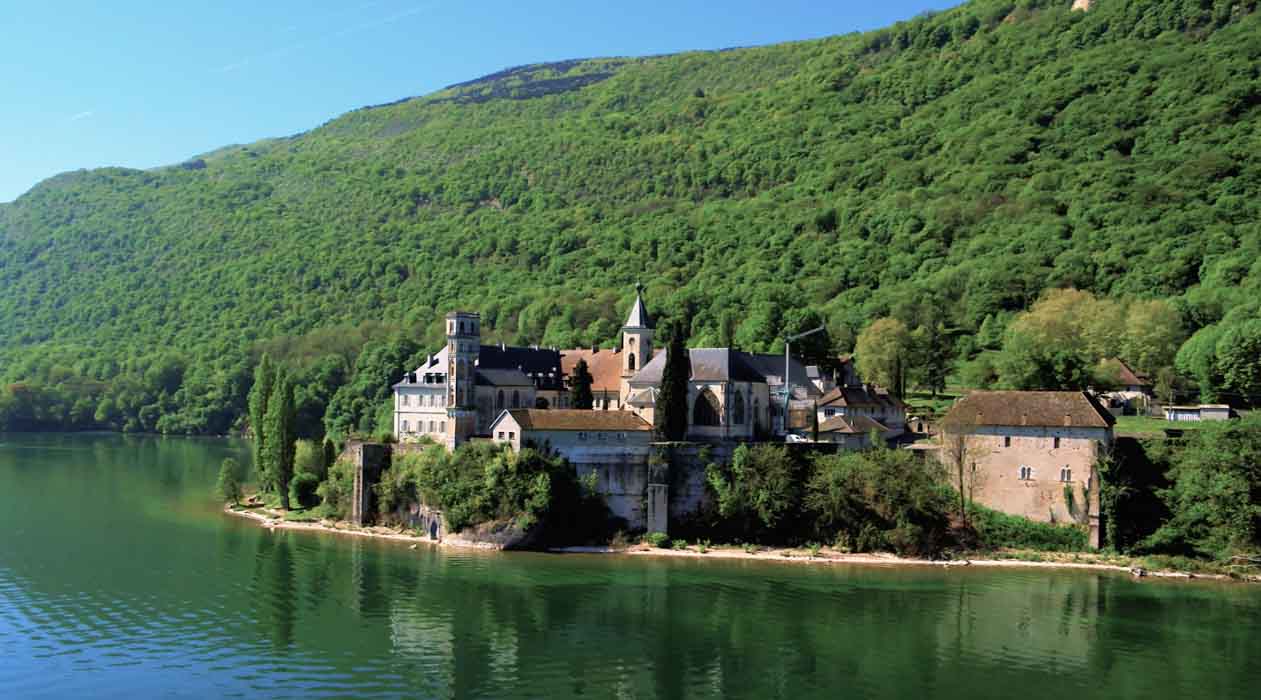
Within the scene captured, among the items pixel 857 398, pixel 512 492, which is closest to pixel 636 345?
pixel 857 398

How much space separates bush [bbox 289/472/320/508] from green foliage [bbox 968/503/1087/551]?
40.7 metres

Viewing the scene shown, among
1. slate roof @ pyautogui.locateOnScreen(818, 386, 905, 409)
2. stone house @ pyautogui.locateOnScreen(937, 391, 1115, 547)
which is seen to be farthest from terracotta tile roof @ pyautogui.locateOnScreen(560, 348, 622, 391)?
stone house @ pyautogui.locateOnScreen(937, 391, 1115, 547)

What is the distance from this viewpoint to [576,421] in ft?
194

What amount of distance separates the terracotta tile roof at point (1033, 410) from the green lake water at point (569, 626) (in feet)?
26.7

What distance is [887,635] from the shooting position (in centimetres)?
4250

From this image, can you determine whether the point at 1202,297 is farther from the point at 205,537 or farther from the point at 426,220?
the point at 426,220

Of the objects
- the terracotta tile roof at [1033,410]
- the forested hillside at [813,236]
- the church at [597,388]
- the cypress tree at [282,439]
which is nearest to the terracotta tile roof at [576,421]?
the church at [597,388]

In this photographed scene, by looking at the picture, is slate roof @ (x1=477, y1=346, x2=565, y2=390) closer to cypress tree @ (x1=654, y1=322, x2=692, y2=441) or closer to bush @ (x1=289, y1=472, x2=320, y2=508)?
bush @ (x1=289, y1=472, x2=320, y2=508)

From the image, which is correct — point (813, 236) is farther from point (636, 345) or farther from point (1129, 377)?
point (636, 345)

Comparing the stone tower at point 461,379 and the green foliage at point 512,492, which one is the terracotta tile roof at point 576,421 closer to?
the green foliage at point 512,492

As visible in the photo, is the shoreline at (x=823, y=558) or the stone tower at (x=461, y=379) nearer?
the shoreline at (x=823, y=558)

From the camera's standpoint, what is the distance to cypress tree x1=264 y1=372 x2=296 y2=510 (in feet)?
240

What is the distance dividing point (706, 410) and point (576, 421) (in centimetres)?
861

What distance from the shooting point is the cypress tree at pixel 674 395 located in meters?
59.5
